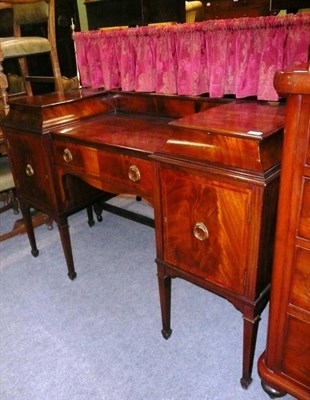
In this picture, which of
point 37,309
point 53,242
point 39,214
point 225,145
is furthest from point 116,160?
point 39,214

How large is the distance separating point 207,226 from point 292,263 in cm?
31

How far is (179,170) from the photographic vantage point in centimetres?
125

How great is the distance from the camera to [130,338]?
5.62 feet

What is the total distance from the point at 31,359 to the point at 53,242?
40.1 inches

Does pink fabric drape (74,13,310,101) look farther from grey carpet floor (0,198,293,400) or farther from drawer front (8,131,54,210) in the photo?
grey carpet floor (0,198,293,400)

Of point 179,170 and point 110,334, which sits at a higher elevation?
point 179,170

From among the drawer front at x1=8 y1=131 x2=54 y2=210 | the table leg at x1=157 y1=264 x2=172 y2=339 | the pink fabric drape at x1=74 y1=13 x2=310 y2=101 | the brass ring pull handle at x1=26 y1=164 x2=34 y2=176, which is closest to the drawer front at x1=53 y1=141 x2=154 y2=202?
the drawer front at x1=8 y1=131 x2=54 y2=210

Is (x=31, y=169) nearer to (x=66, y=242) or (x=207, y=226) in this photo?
(x=66, y=242)

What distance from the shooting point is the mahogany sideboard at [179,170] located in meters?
1.12

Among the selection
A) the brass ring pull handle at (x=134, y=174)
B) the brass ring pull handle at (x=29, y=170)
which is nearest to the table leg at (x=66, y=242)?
the brass ring pull handle at (x=29, y=170)

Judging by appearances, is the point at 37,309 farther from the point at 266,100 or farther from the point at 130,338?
the point at 266,100

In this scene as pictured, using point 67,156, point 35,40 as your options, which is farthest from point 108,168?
point 35,40

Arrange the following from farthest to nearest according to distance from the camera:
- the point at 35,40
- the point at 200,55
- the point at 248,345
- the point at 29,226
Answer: the point at 35,40, the point at 29,226, the point at 200,55, the point at 248,345

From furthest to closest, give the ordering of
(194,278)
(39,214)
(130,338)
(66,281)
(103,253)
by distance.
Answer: (39,214) → (103,253) → (66,281) → (130,338) → (194,278)
